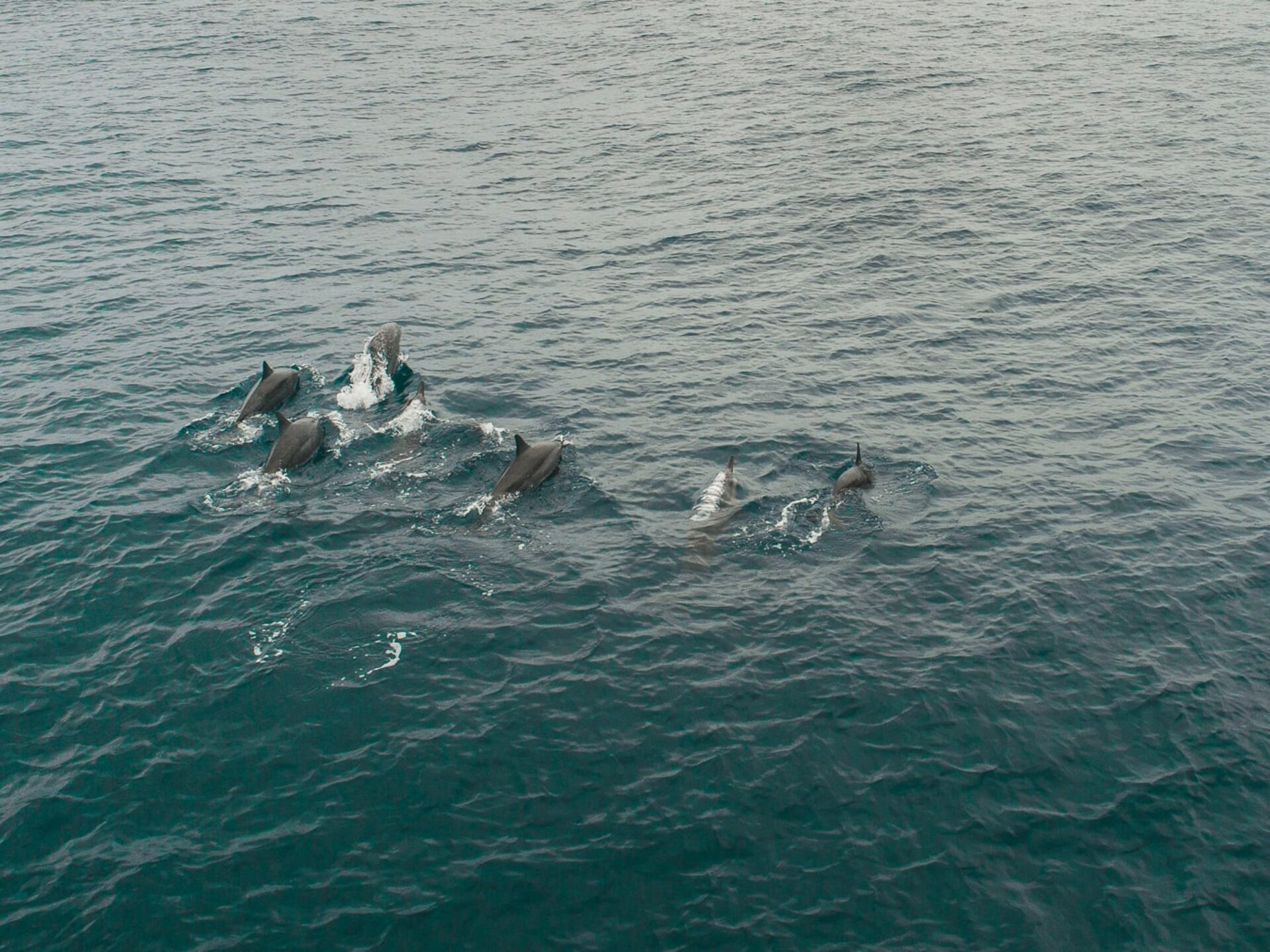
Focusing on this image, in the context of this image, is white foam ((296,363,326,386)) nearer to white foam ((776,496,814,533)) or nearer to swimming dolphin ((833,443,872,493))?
white foam ((776,496,814,533))

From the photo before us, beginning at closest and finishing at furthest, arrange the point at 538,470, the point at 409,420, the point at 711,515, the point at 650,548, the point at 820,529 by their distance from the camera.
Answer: the point at 650,548 < the point at 820,529 < the point at 711,515 < the point at 538,470 < the point at 409,420

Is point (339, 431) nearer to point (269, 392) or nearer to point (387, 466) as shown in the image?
point (387, 466)

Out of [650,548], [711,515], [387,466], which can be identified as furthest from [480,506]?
[711,515]

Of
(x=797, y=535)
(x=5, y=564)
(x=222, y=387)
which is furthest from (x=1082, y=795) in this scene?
(x=222, y=387)

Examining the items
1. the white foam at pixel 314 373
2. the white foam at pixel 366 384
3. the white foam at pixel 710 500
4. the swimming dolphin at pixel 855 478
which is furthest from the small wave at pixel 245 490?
the swimming dolphin at pixel 855 478

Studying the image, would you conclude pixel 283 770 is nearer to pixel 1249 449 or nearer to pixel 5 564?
pixel 5 564

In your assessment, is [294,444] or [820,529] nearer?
[820,529]
